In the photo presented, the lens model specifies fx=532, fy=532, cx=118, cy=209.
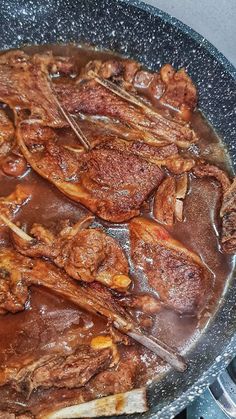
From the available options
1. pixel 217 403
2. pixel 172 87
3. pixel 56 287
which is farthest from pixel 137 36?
pixel 217 403

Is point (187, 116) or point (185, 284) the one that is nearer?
point (185, 284)

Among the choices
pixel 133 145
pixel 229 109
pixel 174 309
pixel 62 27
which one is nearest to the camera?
pixel 174 309

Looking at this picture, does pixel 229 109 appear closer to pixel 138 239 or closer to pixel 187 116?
pixel 187 116

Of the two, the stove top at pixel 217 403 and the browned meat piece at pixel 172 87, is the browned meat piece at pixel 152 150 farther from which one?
the stove top at pixel 217 403

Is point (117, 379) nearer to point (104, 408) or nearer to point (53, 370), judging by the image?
point (104, 408)

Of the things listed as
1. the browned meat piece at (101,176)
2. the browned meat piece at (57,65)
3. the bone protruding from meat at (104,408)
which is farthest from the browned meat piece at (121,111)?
the bone protruding from meat at (104,408)

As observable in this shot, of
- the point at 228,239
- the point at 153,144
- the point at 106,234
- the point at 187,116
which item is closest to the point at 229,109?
the point at 187,116
